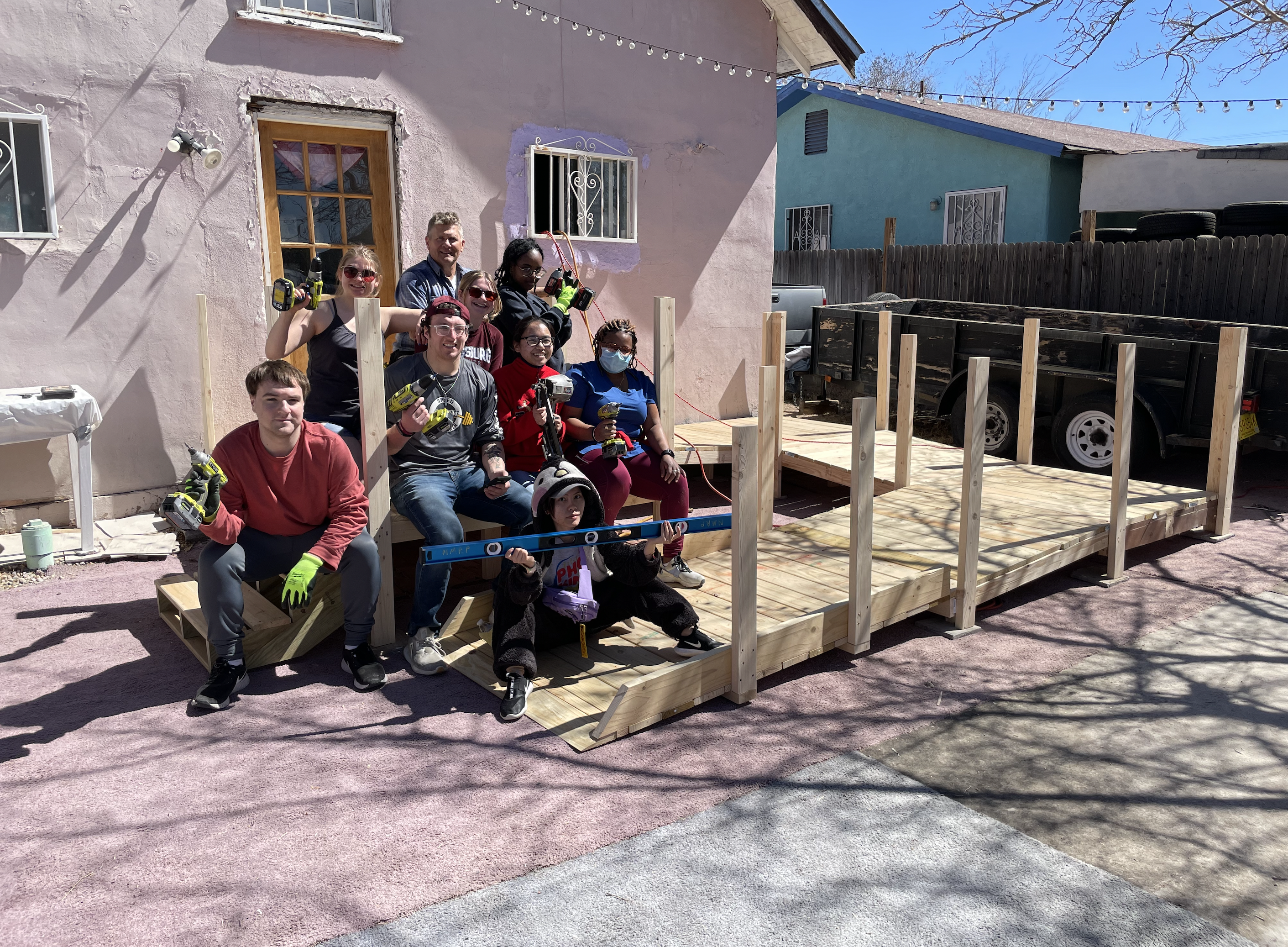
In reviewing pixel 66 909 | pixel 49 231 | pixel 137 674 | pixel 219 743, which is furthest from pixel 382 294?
pixel 66 909

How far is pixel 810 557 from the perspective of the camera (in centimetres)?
523

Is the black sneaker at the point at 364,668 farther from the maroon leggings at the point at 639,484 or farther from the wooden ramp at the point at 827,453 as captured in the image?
the wooden ramp at the point at 827,453

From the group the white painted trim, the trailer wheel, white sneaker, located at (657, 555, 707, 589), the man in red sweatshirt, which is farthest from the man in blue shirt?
the trailer wheel

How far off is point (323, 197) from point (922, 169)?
1286 cm

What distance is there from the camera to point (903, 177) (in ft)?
56.1

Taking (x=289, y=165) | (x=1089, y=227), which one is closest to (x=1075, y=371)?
(x=1089, y=227)

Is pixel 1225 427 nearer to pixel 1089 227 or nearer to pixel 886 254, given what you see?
pixel 1089 227

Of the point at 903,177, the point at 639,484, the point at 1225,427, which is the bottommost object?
the point at 639,484

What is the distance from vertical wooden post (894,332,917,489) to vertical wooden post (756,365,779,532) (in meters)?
0.94

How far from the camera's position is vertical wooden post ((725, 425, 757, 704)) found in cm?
371

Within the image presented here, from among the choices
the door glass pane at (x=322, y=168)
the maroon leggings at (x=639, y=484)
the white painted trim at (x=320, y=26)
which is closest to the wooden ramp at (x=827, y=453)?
the maroon leggings at (x=639, y=484)

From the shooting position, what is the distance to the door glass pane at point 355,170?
264 inches

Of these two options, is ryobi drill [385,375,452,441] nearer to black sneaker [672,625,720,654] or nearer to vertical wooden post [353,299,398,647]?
vertical wooden post [353,299,398,647]

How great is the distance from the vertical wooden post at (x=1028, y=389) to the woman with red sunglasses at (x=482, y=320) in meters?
3.80
